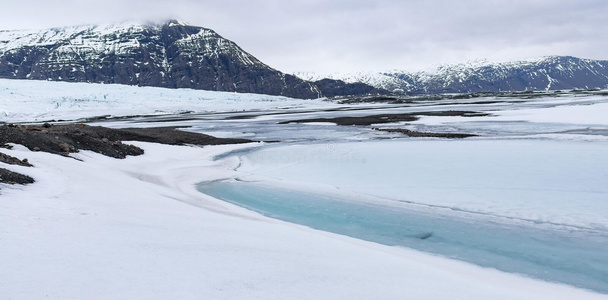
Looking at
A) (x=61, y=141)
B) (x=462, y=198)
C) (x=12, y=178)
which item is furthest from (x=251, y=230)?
(x=61, y=141)

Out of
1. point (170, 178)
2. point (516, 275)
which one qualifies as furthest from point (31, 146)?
point (516, 275)

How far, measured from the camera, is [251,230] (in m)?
6.52

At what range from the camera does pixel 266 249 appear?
17.9 feet

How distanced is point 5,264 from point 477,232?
22.4ft

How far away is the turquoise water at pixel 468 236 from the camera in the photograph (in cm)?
584

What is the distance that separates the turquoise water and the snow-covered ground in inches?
17.5

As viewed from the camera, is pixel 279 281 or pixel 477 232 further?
pixel 477 232

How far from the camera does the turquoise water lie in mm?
5836

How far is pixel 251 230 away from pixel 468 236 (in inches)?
147

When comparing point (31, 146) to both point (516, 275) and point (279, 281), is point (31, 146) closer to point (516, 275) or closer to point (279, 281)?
point (279, 281)

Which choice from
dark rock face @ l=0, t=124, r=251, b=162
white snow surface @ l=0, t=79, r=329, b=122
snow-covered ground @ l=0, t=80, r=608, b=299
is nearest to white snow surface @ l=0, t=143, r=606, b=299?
snow-covered ground @ l=0, t=80, r=608, b=299

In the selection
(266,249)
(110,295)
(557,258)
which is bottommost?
(557,258)

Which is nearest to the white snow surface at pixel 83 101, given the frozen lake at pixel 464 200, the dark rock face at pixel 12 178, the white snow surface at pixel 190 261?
the dark rock face at pixel 12 178

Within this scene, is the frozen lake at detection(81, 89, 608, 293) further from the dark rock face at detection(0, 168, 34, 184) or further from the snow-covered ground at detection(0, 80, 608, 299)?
the dark rock face at detection(0, 168, 34, 184)
